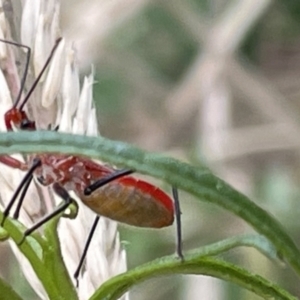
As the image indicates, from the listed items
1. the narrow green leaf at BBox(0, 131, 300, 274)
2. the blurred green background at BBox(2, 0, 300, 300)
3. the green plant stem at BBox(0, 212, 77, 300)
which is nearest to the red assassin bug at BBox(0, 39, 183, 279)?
the green plant stem at BBox(0, 212, 77, 300)

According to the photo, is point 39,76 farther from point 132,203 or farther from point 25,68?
point 132,203

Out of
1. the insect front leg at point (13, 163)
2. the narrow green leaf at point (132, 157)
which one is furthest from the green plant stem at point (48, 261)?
the insect front leg at point (13, 163)

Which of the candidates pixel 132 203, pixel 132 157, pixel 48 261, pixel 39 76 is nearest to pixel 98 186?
pixel 132 203

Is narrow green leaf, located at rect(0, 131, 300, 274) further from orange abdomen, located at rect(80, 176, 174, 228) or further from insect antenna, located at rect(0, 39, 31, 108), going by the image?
insect antenna, located at rect(0, 39, 31, 108)

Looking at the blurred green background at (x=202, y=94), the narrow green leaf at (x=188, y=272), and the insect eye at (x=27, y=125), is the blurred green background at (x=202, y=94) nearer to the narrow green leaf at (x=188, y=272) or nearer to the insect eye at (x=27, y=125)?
the insect eye at (x=27, y=125)

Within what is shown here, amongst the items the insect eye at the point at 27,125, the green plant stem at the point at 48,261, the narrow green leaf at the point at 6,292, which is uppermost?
the insect eye at the point at 27,125

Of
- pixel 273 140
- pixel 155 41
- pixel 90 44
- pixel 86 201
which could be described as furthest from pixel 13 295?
pixel 155 41
